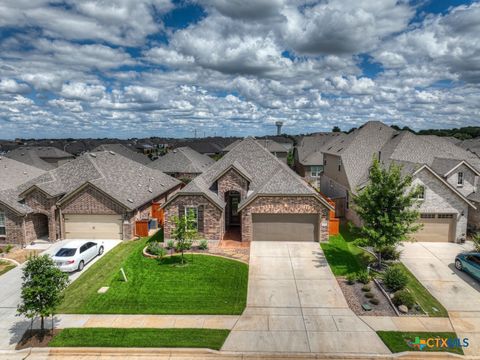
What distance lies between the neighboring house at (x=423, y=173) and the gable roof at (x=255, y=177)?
404 cm

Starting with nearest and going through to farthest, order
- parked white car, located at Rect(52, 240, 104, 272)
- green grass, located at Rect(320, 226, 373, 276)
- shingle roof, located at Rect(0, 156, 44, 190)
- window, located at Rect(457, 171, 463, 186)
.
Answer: parked white car, located at Rect(52, 240, 104, 272) → green grass, located at Rect(320, 226, 373, 276) → window, located at Rect(457, 171, 463, 186) → shingle roof, located at Rect(0, 156, 44, 190)

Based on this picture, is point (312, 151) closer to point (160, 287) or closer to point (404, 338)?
point (160, 287)

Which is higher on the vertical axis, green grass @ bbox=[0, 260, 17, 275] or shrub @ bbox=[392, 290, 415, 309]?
shrub @ bbox=[392, 290, 415, 309]

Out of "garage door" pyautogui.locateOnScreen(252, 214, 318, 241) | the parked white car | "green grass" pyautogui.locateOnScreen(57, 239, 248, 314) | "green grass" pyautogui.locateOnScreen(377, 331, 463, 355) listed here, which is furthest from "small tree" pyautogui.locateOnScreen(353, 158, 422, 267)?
the parked white car

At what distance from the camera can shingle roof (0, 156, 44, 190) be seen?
83.0 feet

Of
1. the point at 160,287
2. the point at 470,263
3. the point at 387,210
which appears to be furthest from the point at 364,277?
the point at 160,287

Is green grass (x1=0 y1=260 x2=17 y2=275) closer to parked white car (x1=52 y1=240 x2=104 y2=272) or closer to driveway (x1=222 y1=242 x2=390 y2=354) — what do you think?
parked white car (x1=52 y1=240 x2=104 y2=272)

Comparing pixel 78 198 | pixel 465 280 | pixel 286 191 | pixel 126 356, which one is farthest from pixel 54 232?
pixel 465 280

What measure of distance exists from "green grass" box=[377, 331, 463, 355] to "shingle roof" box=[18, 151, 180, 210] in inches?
700

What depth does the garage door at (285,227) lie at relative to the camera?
2267cm

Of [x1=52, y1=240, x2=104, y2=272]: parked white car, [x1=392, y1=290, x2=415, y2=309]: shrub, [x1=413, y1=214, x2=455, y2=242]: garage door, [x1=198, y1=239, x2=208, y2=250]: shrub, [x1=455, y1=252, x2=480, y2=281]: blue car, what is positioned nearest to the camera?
[x1=392, y1=290, x2=415, y2=309]: shrub

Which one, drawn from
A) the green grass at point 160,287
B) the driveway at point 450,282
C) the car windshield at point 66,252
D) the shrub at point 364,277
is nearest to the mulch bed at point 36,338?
the green grass at point 160,287

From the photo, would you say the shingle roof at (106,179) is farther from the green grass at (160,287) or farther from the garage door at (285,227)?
the garage door at (285,227)

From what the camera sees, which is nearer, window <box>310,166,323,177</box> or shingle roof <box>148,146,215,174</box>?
shingle roof <box>148,146,215,174</box>
